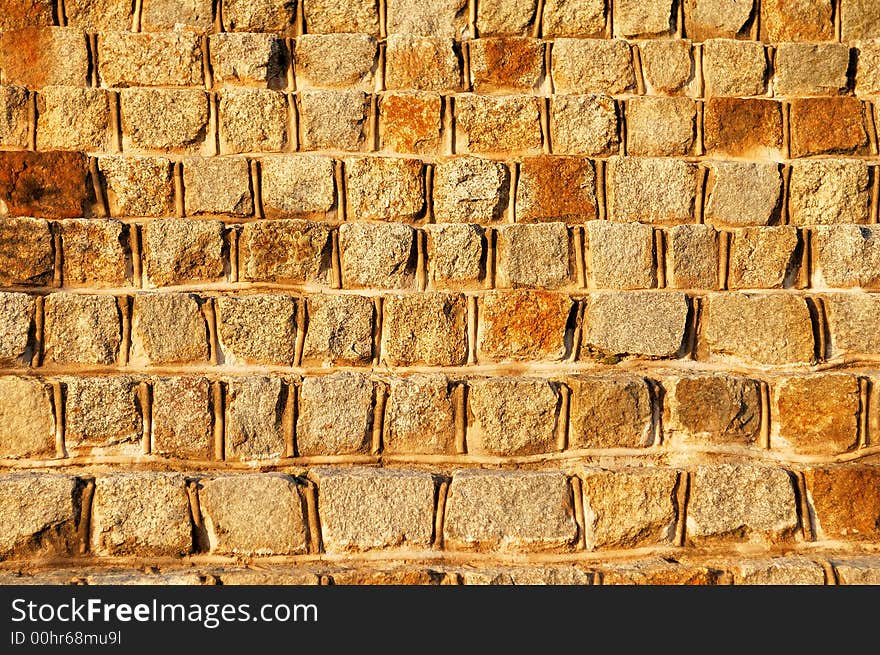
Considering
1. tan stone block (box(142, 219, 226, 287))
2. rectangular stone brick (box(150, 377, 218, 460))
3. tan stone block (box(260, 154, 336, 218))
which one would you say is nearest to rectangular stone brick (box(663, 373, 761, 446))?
tan stone block (box(260, 154, 336, 218))

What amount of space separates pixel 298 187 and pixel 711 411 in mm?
1739

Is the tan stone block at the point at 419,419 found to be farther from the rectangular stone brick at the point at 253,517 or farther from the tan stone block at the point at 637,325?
the tan stone block at the point at 637,325

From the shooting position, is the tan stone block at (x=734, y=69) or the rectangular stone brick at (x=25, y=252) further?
the tan stone block at (x=734, y=69)

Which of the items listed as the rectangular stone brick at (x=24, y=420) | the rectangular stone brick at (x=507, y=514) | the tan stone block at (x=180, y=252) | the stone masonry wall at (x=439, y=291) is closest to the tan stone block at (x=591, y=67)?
the stone masonry wall at (x=439, y=291)

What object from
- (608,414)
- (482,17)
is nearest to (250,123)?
(482,17)

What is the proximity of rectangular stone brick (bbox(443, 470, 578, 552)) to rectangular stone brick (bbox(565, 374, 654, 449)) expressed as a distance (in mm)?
239

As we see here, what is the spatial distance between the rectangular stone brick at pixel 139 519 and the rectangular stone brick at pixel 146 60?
161 centimetres

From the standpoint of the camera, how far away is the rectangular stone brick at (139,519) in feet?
10.8

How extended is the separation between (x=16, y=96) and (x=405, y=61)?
151cm

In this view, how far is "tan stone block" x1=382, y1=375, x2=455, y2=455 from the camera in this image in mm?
3496

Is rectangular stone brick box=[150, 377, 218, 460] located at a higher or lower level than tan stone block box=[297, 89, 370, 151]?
lower

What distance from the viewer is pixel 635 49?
4.09 m

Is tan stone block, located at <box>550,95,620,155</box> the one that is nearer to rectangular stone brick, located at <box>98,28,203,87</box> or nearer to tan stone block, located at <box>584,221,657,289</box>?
tan stone block, located at <box>584,221,657,289</box>

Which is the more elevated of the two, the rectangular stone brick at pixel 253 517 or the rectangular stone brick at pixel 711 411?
the rectangular stone brick at pixel 711 411
